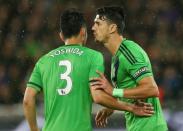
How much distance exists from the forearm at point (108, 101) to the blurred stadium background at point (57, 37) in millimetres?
4505

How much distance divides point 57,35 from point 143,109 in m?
6.51

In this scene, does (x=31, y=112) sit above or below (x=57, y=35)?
below

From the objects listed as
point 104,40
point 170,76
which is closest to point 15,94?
point 170,76

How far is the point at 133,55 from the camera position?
18.8 feet

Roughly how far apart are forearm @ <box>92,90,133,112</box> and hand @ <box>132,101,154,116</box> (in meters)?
0.05

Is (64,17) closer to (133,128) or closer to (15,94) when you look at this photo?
(133,128)

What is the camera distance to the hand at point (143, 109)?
5.77 metres

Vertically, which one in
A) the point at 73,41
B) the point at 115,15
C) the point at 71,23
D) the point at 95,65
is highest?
the point at 115,15

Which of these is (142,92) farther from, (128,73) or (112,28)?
(112,28)

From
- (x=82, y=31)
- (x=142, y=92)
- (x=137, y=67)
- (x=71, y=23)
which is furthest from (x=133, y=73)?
(x=71, y=23)

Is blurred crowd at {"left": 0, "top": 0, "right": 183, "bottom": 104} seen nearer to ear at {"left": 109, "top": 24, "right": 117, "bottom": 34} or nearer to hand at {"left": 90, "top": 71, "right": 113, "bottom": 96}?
ear at {"left": 109, "top": 24, "right": 117, "bottom": 34}

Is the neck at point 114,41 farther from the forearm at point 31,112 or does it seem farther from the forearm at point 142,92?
the forearm at point 31,112

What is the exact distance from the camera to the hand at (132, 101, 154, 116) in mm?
5766

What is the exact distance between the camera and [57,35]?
1212cm
